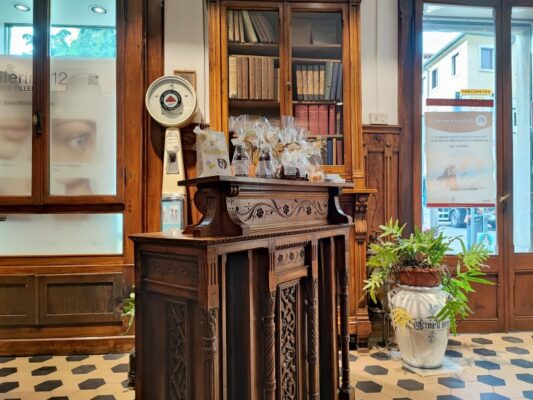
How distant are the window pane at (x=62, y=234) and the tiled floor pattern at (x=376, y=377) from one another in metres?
0.75

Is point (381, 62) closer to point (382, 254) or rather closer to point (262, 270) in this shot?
point (382, 254)

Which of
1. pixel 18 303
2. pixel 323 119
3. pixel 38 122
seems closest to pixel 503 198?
pixel 323 119

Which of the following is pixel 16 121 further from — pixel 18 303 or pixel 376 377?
pixel 376 377

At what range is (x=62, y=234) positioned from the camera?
2605mm

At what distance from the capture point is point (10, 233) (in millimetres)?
2553

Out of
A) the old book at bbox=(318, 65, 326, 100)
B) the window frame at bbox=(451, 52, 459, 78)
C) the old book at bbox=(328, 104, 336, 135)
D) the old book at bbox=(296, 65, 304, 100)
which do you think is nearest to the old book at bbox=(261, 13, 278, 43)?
the old book at bbox=(296, 65, 304, 100)

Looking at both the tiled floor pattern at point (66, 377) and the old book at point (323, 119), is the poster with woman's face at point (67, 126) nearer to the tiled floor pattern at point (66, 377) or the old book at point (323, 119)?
the tiled floor pattern at point (66, 377)

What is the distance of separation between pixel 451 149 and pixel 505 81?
73 centimetres

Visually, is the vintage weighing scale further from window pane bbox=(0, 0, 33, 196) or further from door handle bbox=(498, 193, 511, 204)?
door handle bbox=(498, 193, 511, 204)

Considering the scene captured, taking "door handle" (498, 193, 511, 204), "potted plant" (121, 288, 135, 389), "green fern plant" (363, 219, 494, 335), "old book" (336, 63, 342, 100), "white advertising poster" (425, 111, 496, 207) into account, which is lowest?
"potted plant" (121, 288, 135, 389)

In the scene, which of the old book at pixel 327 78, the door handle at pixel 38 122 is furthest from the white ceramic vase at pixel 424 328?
the door handle at pixel 38 122

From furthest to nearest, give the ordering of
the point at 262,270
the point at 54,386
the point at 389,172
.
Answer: the point at 389,172
the point at 54,386
the point at 262,270

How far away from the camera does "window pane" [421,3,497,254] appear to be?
2.87 m

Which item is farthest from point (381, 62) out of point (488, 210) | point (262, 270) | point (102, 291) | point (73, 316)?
point (73, 316)
